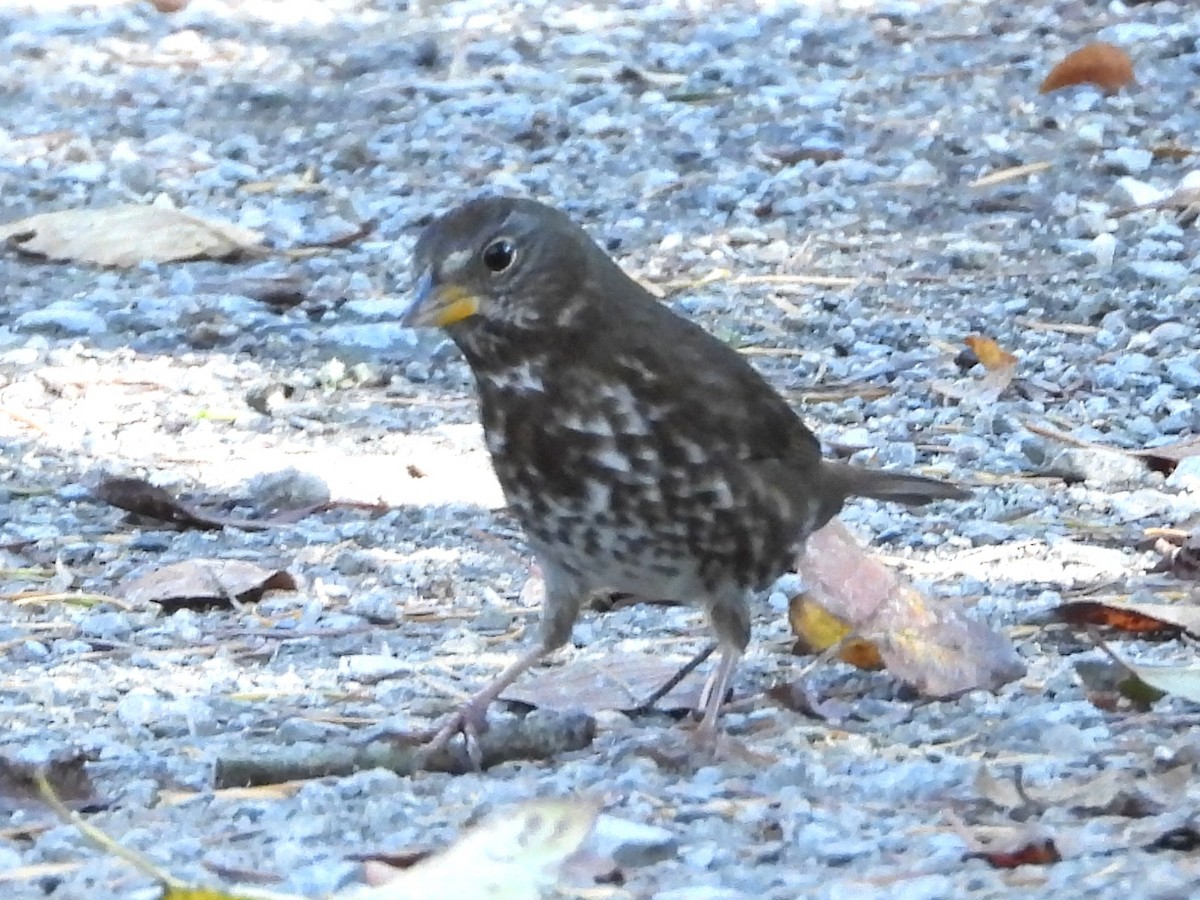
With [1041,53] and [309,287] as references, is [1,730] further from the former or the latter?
[1041,53]

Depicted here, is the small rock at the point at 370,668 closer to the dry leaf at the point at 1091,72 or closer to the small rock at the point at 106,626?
the small rock at the point at 106,626

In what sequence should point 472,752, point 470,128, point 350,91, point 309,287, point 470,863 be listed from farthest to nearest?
point 350,91 < point 470,128 < point 309,287 < point 472,752 < point 470,863

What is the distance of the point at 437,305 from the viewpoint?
3547 mm

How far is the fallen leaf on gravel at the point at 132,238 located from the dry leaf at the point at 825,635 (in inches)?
135

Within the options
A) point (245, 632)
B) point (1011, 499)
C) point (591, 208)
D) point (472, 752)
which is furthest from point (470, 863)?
point (591, 208)

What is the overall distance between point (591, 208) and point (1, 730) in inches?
162

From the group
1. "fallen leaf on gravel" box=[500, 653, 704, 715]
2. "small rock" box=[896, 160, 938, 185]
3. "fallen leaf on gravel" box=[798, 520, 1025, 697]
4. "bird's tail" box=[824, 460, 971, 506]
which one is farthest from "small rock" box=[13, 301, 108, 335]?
"fallen leaf on gravel" box=[798, 520, 1025, 697]

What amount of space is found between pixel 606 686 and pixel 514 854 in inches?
59.8

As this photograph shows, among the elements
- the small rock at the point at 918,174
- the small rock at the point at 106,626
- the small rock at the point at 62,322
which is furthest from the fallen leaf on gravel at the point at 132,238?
the small rock at the point at 106,626

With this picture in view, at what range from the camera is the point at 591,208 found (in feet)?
24.1

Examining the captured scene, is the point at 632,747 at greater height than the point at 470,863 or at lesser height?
lesser

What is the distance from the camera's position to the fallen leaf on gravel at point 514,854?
2232mm

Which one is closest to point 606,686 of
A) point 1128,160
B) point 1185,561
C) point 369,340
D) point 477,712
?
point 477,712

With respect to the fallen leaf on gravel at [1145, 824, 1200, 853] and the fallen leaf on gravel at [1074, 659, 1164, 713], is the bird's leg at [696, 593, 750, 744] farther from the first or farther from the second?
the fallen leaf on gravel at [1145, 824, 1200, 853]
